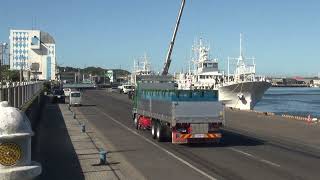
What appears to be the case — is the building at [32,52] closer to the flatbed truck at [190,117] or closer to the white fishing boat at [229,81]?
the white fishing boat at [229,81]

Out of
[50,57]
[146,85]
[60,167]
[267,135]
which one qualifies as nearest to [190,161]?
[60,167]

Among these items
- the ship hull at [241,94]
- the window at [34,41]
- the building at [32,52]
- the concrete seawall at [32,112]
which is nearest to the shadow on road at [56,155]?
the concrete seawall at [32,112]

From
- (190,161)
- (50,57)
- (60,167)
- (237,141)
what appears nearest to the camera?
(60,167)

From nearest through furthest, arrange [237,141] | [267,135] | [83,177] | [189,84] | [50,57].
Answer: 1. [83,177]
2. [237,141]
3. [267,135]
4. [189,84]
5. [50,57]

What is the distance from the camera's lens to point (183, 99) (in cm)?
2300

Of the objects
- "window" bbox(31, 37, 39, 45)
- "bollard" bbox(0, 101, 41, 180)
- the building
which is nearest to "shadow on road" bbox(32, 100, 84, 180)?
"bollard" bbox(0, 101, 41, 180)

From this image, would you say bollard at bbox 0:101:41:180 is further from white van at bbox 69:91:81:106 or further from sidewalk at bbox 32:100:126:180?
white van at bbox 69:91:81:106

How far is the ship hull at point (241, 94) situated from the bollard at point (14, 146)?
67314mm

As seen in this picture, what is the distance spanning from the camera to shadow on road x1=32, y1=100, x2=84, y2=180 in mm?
14633

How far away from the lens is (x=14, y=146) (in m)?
5.52

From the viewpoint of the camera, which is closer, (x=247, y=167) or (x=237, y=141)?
(x=247, y=167)

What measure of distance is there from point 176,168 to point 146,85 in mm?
15419

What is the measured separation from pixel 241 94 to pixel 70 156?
5637 centimetres

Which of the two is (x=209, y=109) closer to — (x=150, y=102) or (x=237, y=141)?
(x=237, y=141)
